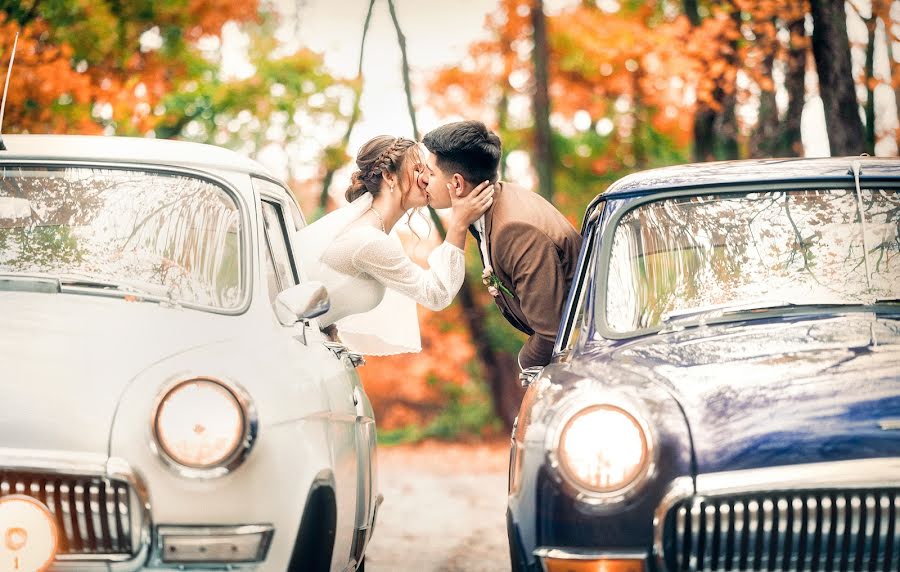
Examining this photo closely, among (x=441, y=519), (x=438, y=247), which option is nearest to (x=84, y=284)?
(x=438, y=247)

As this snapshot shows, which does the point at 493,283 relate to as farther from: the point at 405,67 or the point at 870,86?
the point at 405,67

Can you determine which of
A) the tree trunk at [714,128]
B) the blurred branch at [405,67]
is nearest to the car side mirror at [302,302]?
the tree trunk at [714,128]

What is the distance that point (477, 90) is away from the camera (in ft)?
73.0

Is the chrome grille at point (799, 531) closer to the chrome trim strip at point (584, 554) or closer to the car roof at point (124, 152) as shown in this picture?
the chrome trim strip at point (584, 554)

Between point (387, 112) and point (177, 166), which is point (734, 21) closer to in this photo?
point (387, 112)

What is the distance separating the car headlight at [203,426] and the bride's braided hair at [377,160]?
8.70 ft

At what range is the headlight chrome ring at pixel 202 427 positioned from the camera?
3471mm

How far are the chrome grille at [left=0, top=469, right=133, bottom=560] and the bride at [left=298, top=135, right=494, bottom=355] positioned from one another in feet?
7.37

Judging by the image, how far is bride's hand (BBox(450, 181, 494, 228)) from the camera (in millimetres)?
5359

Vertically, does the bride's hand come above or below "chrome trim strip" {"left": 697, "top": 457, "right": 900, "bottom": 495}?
above

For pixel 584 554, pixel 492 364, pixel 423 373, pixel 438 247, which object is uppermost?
pixel 438 247

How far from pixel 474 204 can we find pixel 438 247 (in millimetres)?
415

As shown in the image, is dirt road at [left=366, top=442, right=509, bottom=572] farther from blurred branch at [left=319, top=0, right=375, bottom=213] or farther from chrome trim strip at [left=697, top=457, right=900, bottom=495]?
blurred branch at [left=319, top=0, right=375, bottom=213]

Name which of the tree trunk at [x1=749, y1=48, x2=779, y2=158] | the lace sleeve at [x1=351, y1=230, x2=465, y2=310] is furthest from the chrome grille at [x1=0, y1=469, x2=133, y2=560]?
the tree trunk at [x1=749, y1=48, x2=779, y2=158]
